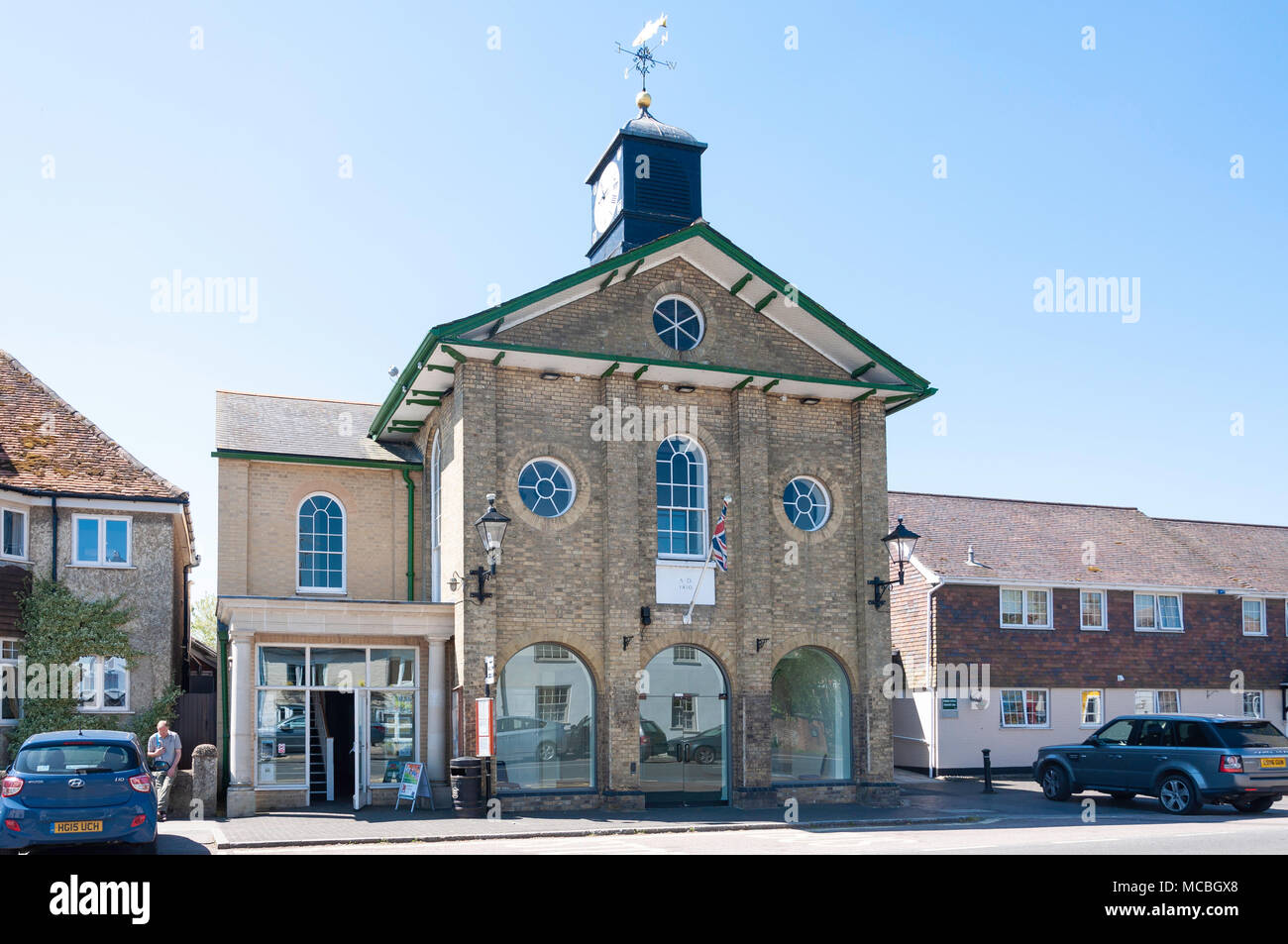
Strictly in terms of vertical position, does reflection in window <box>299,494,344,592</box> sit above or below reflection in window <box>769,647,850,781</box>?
above

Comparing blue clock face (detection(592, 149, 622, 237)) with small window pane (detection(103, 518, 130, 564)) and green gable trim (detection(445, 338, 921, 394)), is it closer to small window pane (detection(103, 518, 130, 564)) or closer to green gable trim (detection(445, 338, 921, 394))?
green gable trim (detection(445, 338, 921, 394))

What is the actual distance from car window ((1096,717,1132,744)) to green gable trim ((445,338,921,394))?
6.97m

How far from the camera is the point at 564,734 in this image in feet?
64.3

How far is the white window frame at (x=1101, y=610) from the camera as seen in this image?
103 ft

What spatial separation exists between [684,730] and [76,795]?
9.72m

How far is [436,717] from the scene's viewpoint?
20312mm

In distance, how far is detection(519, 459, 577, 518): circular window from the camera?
2000 centimetres

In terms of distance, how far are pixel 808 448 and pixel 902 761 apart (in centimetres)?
1223

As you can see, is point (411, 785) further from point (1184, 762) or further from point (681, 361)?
point (1184, 762)

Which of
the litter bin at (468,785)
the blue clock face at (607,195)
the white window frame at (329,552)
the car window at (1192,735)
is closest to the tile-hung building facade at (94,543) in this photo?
the white window frame at (329,552)

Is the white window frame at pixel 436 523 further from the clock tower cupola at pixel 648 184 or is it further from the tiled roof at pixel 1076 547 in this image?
the tiled roof at pixel 1076 547

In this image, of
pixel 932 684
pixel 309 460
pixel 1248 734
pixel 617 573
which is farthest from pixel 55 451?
pixel 1248 734

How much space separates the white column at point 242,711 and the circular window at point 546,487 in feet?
16.8

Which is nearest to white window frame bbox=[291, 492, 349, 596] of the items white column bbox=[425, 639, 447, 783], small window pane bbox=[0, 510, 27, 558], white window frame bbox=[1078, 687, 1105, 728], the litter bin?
white column bbox=[425, 639, 447, 783]
